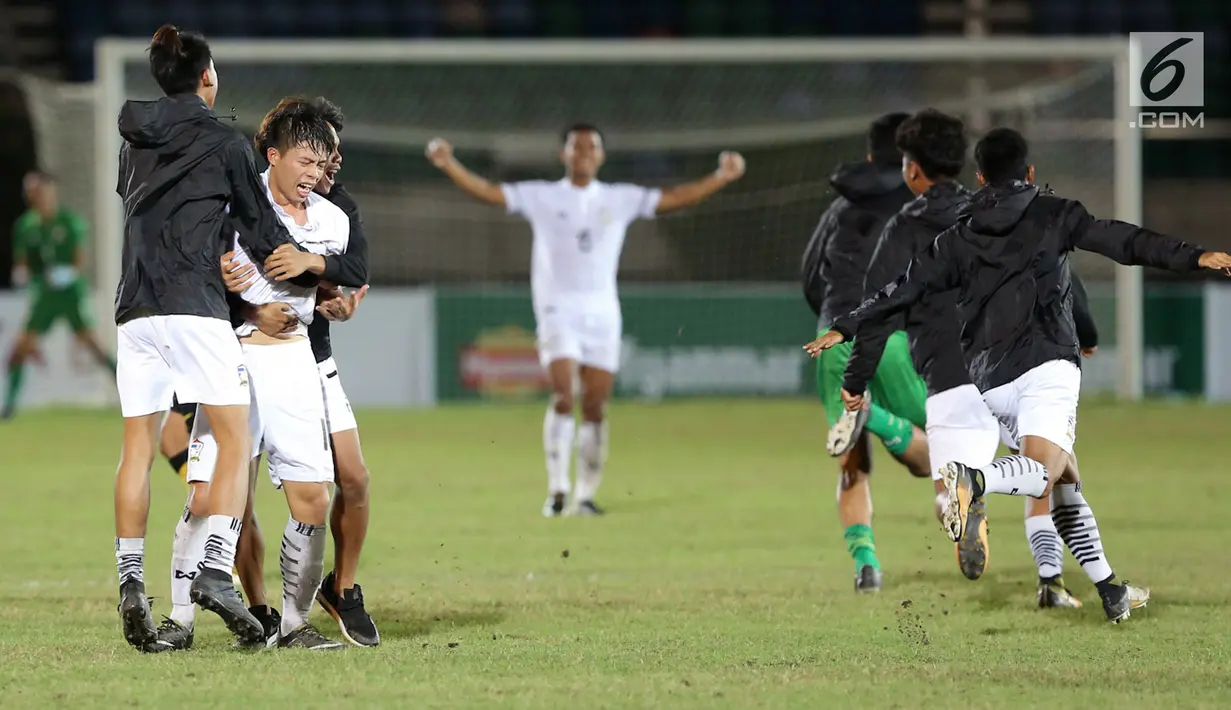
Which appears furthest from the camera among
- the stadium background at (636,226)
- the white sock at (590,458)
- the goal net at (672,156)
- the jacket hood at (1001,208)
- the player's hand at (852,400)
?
the stadium background at (636,226)

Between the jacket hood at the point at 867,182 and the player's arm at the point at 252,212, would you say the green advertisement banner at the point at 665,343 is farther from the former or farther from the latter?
the player's arm at the point at 252,212

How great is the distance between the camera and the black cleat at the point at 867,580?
7492 millimetres

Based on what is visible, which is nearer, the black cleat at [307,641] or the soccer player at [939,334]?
the black cleat at [307,641]

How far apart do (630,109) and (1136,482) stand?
1147cm

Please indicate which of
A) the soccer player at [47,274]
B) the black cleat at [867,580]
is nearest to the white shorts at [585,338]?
the black cleat at [867,580]

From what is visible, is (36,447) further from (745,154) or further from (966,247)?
(966,247)

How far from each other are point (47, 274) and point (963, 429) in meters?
13.6

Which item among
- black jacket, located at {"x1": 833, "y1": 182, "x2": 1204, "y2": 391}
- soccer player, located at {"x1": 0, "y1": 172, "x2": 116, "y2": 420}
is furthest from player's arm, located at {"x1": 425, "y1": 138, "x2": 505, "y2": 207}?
soccer player, located at {"x1": 0, "y1": 172, "x2": 116, "y2": 420}

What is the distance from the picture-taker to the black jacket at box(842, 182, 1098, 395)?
22.8 feet

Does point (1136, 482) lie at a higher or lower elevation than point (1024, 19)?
lower

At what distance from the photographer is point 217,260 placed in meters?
5.82

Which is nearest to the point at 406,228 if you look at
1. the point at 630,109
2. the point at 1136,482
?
the point at 630,109

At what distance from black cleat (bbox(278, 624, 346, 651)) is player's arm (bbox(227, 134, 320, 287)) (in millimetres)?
1164

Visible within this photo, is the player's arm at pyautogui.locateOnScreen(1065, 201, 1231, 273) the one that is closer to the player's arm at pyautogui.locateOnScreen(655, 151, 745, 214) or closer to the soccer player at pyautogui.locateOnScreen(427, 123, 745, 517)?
the player's arm at pyautogui.locateOnScreen(655, 151, 745, 214)
